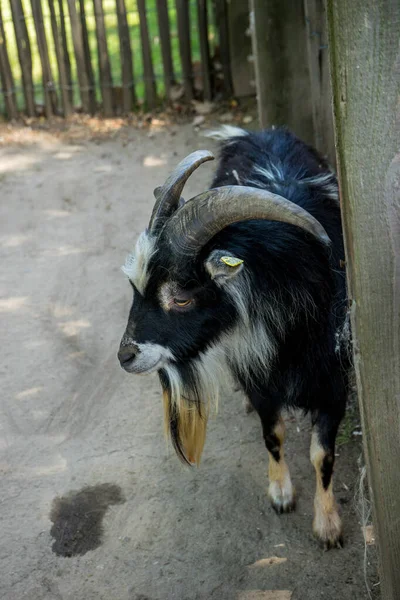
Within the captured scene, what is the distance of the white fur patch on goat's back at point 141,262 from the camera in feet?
10.9

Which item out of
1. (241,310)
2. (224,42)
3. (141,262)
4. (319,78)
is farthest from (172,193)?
(224,42)

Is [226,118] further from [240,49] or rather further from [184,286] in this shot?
[184,286]

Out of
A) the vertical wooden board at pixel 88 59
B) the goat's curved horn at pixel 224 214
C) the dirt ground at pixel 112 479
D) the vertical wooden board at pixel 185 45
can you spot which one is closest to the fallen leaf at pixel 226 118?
the vertical wooden board at pixel 185 45

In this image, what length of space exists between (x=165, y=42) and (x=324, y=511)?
616cm

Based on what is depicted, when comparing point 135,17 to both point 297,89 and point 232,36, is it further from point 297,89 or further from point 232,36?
point 297,89

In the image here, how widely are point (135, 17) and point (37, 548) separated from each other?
27.2ft

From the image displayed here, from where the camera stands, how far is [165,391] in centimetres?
367

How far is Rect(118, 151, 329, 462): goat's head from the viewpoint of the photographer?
3135 mm

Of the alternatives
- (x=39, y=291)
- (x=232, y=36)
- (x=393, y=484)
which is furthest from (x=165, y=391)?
(x=232, y=36)

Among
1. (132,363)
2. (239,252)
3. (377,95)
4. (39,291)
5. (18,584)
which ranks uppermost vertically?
(377,95)

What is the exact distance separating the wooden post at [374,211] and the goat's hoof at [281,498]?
5.44 feet

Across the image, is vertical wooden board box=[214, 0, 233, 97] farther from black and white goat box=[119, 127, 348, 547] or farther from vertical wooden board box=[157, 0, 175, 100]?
black and white goat box=[119, 127, 348, 547]

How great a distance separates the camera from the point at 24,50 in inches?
331

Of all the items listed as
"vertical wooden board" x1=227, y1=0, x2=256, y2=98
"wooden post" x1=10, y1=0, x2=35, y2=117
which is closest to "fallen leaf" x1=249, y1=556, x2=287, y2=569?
"vertical wooden board" x1=227, y1=0, x2=256, y2=98
